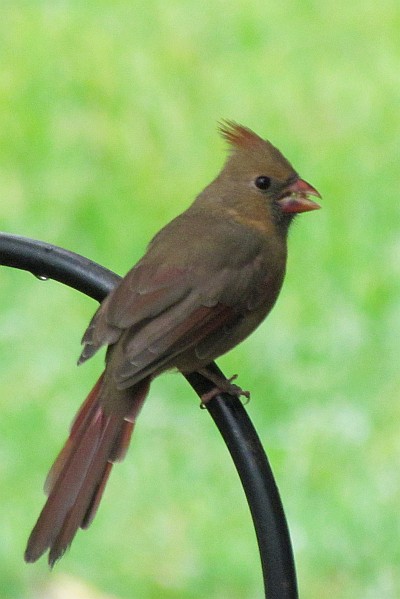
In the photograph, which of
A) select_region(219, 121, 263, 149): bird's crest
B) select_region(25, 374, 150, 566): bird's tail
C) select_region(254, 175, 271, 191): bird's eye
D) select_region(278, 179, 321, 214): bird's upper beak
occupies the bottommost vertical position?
select_region(25, 374, 150, 566): bird's tail

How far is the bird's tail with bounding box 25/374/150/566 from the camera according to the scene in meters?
2.18

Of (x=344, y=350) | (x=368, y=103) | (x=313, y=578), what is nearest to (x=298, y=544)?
(x=313, y=578)

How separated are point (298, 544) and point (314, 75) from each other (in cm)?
306

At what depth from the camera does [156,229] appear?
18.0 ft

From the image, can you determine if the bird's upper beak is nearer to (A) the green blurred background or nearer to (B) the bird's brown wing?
(B) the bird's brown wing

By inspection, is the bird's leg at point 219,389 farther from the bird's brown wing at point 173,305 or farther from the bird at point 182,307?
the bird's brown wing at point 173,305

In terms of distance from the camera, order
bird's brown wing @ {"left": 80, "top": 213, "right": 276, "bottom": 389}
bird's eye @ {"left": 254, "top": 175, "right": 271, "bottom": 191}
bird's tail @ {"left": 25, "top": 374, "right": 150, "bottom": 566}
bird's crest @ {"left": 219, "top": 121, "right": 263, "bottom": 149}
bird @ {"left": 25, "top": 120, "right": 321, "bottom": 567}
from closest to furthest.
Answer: bird's tail @ {"left": 25, "top": 374, "right": 150, "bottom": 566} → bird @ {"left": 25, "top": 120, "right": 321, "bottom": 567} → bird's brown wing @ {"left": 80, "top": 213, "right": 276, "bottom": 389} → bird's crest @ {"left": 219, "top": 121, "right": 263, "bottom": 149} → bird's eye @ {"left": 254, "top": 175, "right": 271, "bottom": 191}

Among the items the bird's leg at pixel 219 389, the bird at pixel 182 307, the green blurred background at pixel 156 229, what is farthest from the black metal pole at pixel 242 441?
the green blurred background at pixel 156 229

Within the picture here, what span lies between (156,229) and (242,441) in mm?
3208

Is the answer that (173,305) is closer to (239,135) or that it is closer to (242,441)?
(239,135)

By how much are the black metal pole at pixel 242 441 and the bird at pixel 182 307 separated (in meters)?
0.12

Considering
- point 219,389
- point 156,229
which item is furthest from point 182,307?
point 156,229

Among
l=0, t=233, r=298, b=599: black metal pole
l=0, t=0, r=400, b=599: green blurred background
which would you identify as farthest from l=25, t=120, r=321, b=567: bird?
l=0, t=0, r=400, b=599: green blurred background

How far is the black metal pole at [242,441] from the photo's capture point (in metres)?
2.20
